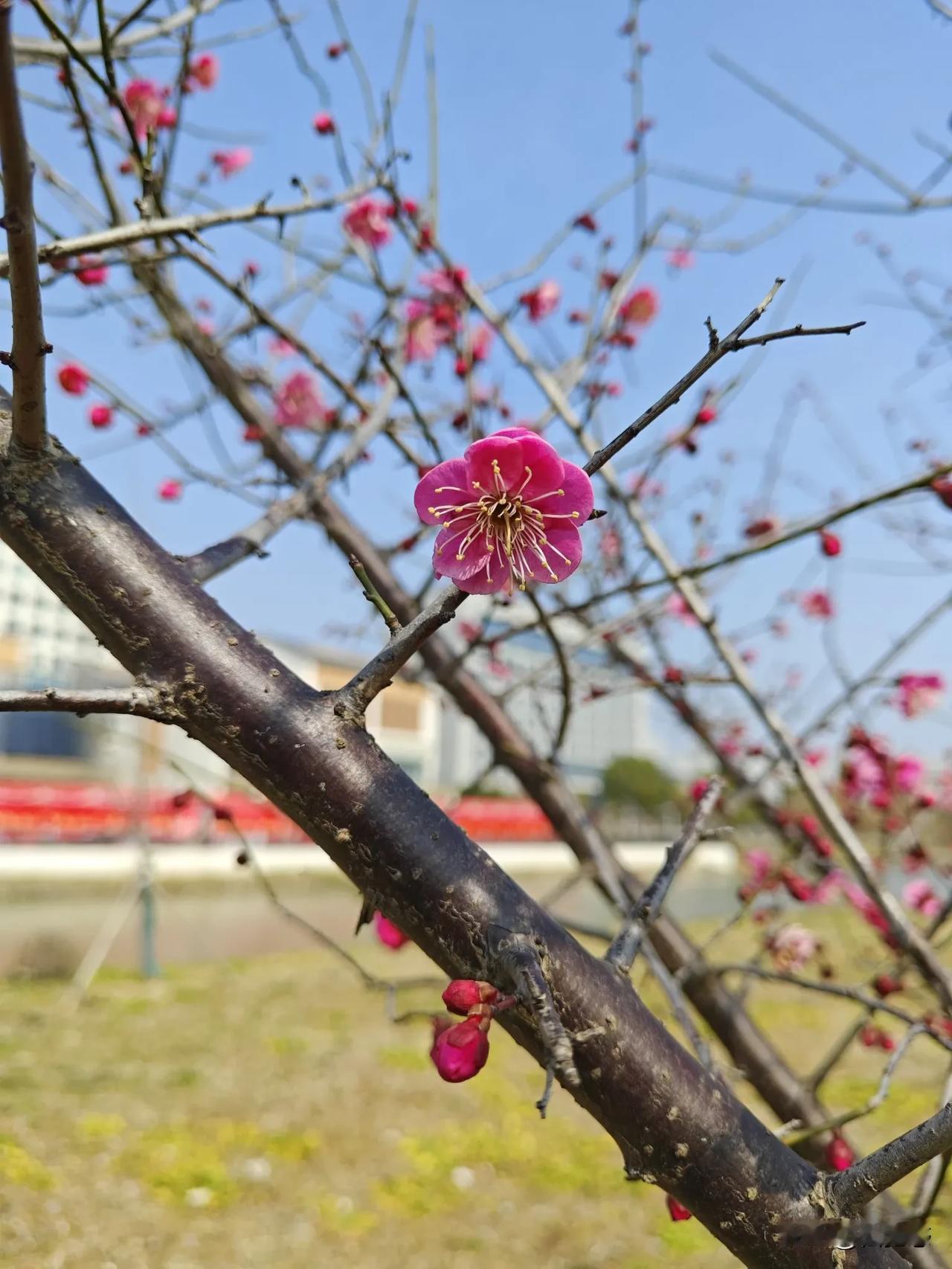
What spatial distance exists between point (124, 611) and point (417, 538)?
1.40 metres

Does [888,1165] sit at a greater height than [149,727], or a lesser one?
greater

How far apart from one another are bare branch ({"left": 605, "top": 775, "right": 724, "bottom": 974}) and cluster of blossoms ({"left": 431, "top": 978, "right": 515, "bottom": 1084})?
154 millimetres

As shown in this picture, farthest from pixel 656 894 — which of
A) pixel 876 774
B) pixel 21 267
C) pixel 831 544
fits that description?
pixel 876 774

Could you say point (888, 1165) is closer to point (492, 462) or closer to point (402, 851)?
point (402, 851)

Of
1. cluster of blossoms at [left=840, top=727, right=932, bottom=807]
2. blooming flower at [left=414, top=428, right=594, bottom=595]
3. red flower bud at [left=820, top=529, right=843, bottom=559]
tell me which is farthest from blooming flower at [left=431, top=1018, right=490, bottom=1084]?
cluster of blossoms at [left=840, top=727, right=932, bottom=807]

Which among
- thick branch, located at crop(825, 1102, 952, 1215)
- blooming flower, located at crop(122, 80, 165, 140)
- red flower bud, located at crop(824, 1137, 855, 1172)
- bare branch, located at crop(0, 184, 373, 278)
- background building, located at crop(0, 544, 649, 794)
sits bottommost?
background building, located at crop(0, 544, 649, 794)

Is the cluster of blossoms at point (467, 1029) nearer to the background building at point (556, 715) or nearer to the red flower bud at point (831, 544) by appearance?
the background building at point (556, 715)

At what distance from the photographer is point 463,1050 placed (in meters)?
0.76

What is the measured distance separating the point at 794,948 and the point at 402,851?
2949mm

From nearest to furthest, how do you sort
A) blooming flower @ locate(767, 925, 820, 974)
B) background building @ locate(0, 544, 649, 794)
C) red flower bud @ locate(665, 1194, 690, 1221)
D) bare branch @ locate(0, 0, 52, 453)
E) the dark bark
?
1. bare branch @ locate(0, 0, 52, 453)
2. the dark bark
3. red flower bud @ locate(665, 1194, 690, 1221)
4. blooming flower @ locate(767, 925, 820, 974)
5. background building @ locate(0, 544, 649, 794)

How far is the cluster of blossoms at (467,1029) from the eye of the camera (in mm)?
701

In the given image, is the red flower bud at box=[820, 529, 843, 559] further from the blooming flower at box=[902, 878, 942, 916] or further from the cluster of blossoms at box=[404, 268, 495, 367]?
the blooming flower at box=[902, 878, 942, 916]

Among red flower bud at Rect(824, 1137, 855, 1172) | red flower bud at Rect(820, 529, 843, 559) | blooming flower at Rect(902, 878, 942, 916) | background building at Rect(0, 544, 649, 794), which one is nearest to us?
red flower bud at Rect(824, 1137, 855, 1172)

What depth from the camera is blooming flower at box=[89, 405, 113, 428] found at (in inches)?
123
